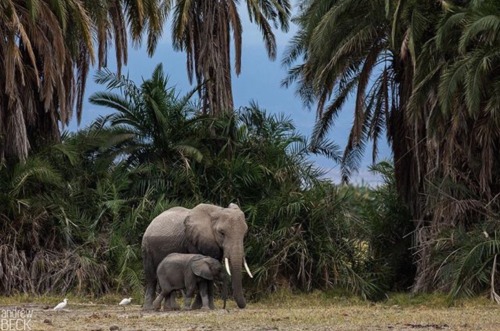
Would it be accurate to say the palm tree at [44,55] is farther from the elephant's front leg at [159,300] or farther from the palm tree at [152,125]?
the elephant's front leg at [159,300]

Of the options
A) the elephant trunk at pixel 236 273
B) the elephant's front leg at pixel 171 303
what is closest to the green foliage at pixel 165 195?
the elephant's front leg at pixel 171 303

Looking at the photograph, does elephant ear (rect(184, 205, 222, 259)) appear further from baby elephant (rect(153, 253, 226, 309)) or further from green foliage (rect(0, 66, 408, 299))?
green foliage (rect(0, 66, 408, 299))

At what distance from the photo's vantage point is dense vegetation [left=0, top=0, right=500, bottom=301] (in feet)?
85.9

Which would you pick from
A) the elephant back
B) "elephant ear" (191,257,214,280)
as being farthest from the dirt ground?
the elephant back

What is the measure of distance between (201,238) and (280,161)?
790cm

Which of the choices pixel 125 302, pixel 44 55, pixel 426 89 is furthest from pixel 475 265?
pixel 44 55

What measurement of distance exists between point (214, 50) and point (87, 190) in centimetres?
951

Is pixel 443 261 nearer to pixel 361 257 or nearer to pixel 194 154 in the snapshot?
pixel 361 257

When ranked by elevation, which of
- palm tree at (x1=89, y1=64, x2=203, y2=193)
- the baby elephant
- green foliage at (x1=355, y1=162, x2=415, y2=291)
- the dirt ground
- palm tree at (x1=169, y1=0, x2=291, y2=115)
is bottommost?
the dirt ground

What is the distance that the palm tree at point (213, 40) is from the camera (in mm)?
36781

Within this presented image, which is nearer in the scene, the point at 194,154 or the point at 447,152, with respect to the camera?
the point at 447,152

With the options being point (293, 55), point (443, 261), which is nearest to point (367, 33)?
point (443, 261)

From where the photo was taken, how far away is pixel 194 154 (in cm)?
2898

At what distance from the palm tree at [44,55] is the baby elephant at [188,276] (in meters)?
7.12
